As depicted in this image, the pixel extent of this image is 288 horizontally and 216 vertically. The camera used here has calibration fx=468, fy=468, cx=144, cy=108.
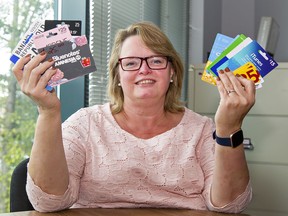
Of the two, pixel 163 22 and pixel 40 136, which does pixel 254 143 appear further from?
pixel 40 136

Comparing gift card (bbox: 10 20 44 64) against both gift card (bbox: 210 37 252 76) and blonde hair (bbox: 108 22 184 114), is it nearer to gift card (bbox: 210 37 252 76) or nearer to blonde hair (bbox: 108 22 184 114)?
blonde hair (bbox: 108 22 184 114)

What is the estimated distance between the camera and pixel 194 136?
179 centimetres

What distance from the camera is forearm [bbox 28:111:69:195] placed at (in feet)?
4.87

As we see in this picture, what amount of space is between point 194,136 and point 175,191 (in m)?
0.23

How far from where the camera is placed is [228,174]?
157 centimetres

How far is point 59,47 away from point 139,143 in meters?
0.49

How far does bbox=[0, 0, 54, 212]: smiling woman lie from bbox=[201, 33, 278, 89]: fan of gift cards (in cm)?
114

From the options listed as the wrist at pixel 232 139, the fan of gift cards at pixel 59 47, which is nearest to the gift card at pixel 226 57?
the wrist at pixel 232 139

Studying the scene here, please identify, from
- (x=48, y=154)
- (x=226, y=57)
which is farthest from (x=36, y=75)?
(x=226, y=57)

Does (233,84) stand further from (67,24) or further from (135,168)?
(67,24)

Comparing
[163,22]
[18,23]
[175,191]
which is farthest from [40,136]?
[163,22]

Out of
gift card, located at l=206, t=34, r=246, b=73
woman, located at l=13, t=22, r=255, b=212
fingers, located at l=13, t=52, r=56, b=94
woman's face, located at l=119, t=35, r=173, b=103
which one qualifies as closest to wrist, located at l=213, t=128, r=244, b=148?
woman, located at l=13, t=22, r=255, b=212

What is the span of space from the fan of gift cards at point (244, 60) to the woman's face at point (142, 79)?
0.80 ft

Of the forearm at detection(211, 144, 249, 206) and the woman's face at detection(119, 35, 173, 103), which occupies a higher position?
the woman's face at detection(119, 35, 173, 103)
